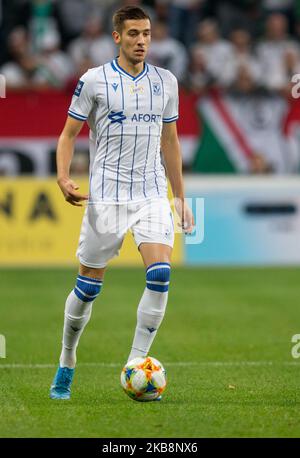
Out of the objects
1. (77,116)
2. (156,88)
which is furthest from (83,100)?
(156,88)

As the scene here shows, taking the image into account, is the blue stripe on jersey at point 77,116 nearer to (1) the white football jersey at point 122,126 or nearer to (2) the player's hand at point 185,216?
(1) the white football jersey at point 122,126

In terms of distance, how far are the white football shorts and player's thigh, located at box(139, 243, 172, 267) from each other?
3 cm

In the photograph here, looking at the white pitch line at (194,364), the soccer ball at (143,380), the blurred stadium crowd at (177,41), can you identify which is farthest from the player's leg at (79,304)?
the blurred stadium crowd at (177,41)

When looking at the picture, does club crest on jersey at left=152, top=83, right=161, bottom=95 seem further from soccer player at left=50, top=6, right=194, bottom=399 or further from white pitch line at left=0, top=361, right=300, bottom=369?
white pitch line at left=0, top=361, right=300, bottom=369

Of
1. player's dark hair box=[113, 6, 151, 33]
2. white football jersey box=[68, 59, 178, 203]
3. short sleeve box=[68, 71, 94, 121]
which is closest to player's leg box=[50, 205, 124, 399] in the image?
white football jersey box=[68, 59, 178, 203]

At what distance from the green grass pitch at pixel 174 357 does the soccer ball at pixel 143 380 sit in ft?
0.25

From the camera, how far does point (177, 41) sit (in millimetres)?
19734

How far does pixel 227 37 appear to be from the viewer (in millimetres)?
20141

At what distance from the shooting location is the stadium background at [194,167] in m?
11.7

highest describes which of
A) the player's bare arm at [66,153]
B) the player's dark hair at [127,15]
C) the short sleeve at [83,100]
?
the player's dark hair at [127,15]

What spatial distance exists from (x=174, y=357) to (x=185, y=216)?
211 cm

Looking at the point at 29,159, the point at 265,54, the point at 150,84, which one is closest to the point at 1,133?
the point at 29,159

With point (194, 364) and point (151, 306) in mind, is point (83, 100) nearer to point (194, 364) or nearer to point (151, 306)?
point (151, 306)

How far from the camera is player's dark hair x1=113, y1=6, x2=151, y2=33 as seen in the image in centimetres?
719
